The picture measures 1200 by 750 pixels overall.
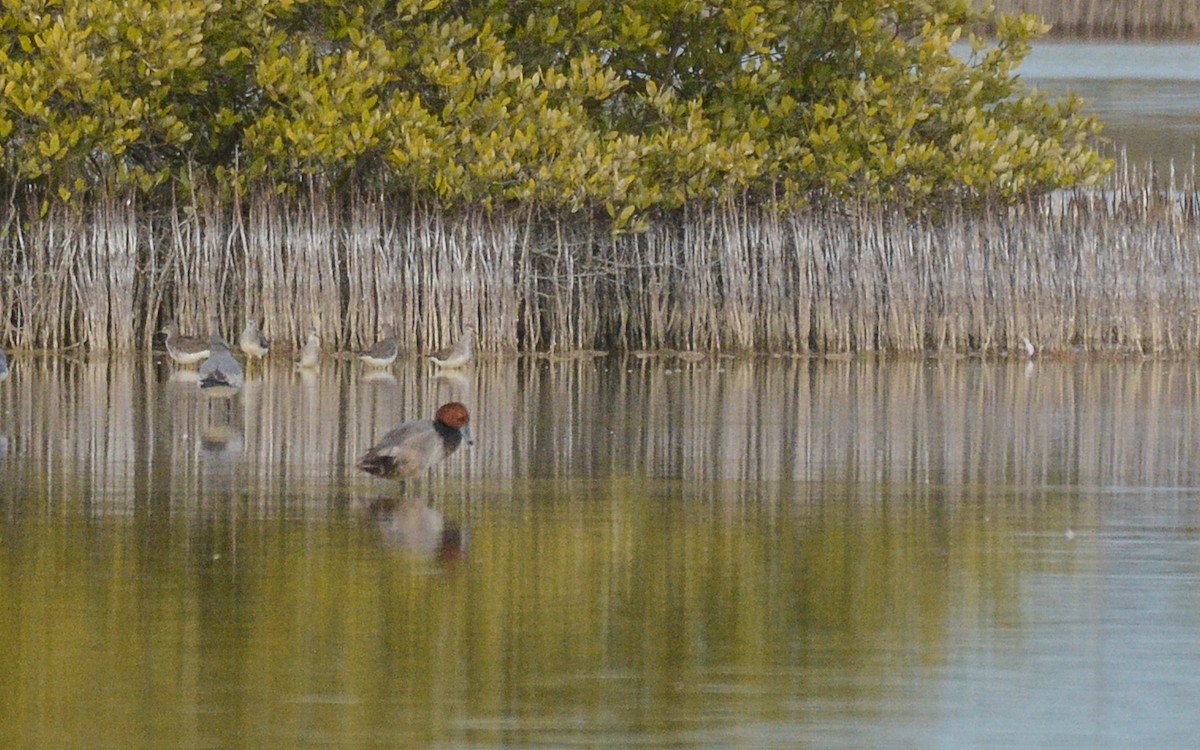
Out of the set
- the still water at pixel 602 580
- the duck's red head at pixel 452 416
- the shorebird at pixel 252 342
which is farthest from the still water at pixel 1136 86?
the duck's red head at pixel 452 416

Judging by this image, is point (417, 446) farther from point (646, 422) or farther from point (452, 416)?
point (646, 422)

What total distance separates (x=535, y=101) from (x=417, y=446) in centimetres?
859

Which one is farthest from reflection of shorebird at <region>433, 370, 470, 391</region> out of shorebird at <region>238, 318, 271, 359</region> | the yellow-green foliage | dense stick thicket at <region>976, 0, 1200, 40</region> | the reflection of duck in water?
dense stick thicket at <region>976, 0, 1200, 40</region>

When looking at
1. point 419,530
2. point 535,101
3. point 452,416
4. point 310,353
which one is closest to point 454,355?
point 310,353

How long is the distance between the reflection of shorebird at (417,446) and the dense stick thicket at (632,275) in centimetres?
851

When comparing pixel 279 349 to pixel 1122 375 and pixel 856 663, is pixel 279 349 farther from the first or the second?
pixel 856 663

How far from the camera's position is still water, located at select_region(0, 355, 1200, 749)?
6.93 meters

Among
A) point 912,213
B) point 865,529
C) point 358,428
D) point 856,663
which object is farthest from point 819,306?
point 856,663

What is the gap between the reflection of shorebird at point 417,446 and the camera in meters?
11.1

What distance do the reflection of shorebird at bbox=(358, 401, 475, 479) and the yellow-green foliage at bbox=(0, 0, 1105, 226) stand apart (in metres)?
7.89

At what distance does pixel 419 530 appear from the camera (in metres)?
10.1

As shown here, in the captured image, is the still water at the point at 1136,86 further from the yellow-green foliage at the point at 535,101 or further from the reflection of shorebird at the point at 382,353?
the reflection of shorebird at the point at 382,353

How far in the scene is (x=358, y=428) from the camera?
561 inches

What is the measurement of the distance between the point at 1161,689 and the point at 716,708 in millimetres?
1451
